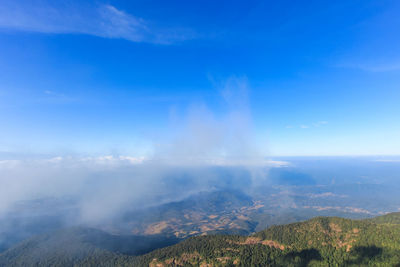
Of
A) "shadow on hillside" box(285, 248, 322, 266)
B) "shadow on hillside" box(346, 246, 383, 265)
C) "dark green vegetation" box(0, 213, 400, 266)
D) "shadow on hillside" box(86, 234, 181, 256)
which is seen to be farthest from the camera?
"shadow on hillside" box(86, 234, 181, 256)

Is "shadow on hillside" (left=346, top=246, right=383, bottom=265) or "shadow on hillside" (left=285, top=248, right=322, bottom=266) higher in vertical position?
"shadow on hillside" (left=346, top=246, right=383, bottom=265)

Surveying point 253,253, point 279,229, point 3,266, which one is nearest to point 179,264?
point 253,253

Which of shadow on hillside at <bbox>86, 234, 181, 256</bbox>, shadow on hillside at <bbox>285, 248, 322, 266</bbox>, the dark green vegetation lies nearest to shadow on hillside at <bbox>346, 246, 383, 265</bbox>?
the dark green vegetation

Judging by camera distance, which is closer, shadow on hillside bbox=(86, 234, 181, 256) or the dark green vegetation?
the dark green vegetation

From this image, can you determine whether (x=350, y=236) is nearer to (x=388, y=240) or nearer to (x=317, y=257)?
(x=388, y=240)

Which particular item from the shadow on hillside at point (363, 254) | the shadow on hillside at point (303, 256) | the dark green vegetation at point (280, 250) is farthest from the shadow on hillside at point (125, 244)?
the shadow on hillside at point (363, 254)

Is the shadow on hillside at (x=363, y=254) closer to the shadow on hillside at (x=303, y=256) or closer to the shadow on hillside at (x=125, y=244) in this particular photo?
the shadow on hillside at (x=303, y=256)

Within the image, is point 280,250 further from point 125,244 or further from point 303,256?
point 125,244

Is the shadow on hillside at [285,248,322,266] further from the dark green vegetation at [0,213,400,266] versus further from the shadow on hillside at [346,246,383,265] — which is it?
the shadow on hillside at [346,246,383,265]

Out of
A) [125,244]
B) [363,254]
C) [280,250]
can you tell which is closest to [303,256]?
[280,250]
